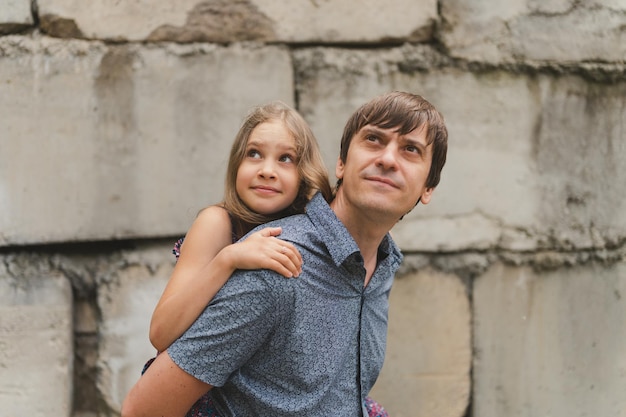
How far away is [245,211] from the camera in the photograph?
7.16 feet

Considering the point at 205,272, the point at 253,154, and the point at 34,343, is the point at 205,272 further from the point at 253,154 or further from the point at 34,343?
the point at 34,343

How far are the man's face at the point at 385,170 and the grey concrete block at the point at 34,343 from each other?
1431 millimetres

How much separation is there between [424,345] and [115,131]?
1523 millimetres

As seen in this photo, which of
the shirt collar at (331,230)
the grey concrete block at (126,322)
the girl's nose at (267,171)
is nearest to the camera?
the shirt collar at (331,230)

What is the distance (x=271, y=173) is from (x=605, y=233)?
1.80 meters

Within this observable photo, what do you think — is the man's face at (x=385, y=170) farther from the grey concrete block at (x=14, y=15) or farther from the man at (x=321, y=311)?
the grey concrete block at (x=14, y=15)

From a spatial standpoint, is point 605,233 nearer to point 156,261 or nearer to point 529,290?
point 529,290

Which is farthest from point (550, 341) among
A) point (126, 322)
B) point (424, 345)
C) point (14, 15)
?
point (14, 15)

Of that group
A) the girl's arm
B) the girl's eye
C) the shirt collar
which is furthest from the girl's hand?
the girl's eye

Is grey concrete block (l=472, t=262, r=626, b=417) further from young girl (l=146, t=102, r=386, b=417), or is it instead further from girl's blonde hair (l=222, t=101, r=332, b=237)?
girl's blonde hair (l=222, t=101, r=332, b=237)

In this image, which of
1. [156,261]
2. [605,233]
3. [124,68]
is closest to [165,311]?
[156,261]

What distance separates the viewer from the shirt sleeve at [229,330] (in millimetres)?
1846

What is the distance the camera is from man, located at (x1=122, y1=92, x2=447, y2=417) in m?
1.86

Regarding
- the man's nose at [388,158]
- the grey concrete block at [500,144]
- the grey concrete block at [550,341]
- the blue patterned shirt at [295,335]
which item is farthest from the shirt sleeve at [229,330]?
the grey concrete block at [550,341]
